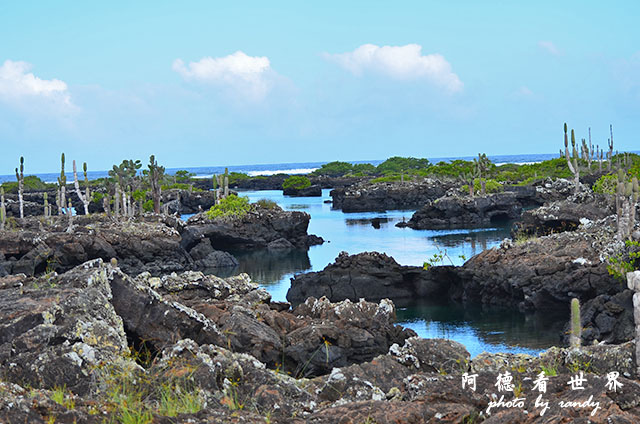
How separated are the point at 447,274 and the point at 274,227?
27360mm

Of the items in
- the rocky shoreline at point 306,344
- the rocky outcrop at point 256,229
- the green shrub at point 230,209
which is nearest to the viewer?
the rocky shoreline at point 306,344

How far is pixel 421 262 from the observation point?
43.6 meters

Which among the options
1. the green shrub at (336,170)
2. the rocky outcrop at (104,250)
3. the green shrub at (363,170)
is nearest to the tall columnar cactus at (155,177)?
the rocky outcrop at (104,250)

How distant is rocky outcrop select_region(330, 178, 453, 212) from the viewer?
9388 centimetres

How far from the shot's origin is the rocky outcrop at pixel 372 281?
33.1 m

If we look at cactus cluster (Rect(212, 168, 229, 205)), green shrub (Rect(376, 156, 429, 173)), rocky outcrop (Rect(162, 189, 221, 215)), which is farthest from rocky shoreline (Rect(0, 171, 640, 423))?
green shrub (Rect(376, 156, 429, 173))

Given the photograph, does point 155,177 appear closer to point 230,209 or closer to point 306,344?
point 230,209

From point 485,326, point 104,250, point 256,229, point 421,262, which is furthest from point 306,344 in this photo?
point 256,229

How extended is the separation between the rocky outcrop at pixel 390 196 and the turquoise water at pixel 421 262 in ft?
9.93

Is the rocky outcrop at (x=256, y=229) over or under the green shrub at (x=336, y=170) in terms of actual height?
under

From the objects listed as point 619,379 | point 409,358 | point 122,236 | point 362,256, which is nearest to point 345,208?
point 122,236

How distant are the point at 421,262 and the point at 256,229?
63.9 ft

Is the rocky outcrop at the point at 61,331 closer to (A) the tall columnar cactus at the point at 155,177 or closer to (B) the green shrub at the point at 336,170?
(A) the tall columnar cactus at the point at 155,177

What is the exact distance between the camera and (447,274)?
34.1 metres
